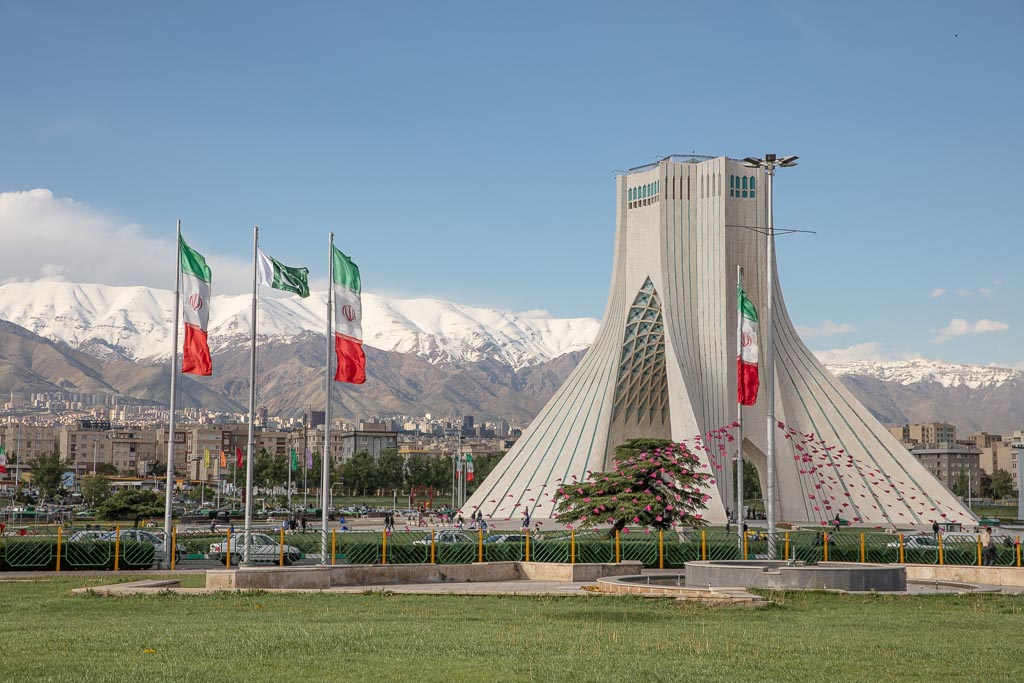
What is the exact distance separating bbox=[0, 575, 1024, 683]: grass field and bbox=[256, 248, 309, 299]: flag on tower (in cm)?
981

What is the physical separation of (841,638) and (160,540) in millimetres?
23899

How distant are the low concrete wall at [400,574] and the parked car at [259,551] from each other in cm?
539

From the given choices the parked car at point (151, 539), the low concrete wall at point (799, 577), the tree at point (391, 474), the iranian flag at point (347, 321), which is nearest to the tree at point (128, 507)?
the parked car at point (151, 539)

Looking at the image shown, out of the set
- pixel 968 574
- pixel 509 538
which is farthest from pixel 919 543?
pixel 509 538

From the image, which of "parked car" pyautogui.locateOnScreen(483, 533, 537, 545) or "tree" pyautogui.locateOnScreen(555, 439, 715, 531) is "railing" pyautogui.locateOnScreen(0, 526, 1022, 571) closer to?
"parked car" pyautogui.locateOnScreen(483, 533, 537, 545)

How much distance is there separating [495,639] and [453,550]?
1640cm

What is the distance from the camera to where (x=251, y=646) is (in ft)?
46.8

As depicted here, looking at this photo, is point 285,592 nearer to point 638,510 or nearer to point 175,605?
point 175,605

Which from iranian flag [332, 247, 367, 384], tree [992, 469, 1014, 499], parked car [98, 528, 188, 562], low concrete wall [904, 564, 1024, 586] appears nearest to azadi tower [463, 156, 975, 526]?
low concrete wall [904, 564, 1024, 586]

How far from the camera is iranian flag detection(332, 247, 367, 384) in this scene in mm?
28203

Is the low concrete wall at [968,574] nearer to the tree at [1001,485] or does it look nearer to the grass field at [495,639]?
the grass field at [495,639]

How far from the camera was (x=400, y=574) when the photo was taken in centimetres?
2797

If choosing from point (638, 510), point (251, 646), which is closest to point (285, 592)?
point (251, 646)

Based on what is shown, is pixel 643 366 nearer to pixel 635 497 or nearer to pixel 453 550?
pixel 635 497
